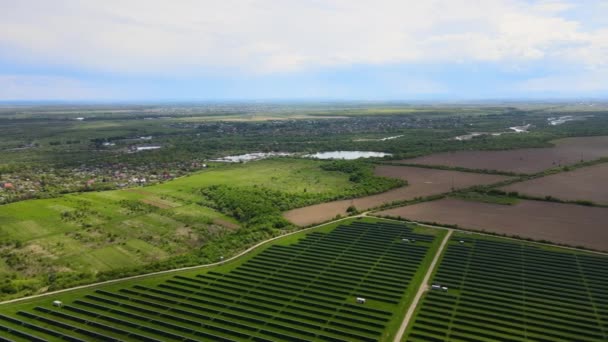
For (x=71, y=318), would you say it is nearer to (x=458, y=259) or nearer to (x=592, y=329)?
(x=458, y=259)

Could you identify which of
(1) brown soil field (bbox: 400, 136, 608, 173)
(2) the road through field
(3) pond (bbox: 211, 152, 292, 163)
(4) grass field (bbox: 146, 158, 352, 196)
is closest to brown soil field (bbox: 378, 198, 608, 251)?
(2) the road through field

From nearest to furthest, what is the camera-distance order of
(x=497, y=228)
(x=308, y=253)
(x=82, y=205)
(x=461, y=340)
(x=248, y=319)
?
(x=461, y=340), (x=248, y=319), (x=308, y=253), (x=497, y=228), (x=82, y=205)

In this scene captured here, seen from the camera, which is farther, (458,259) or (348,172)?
(348,172)

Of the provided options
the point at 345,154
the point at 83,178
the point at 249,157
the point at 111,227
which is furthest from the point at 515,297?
the point at 249,157

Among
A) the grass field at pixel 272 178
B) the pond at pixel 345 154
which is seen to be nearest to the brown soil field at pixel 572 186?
the grass field at pixel 272 178

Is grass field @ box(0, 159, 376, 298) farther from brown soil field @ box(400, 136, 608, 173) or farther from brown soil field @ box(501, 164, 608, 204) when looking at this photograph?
brown soil field @ box(400, 136, 608, 173)

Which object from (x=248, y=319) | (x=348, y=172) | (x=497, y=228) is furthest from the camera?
(x=348, y=172)

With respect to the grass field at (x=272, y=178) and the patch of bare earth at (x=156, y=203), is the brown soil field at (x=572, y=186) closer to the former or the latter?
the grass field at (x=272, y=178)

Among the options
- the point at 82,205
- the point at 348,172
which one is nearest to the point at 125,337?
the point at 82,205
